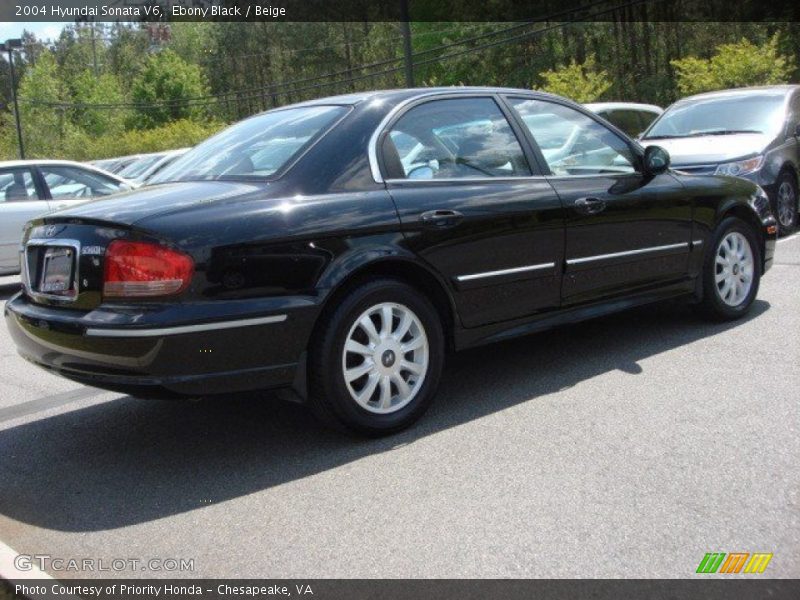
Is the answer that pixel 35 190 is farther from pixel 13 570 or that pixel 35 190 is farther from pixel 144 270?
pixel 13 570

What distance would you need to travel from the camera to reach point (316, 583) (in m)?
2.97

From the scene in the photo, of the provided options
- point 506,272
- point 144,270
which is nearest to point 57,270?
point 144,270

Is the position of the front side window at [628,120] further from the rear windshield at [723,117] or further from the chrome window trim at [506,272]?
the chrome window trim at [506,272]

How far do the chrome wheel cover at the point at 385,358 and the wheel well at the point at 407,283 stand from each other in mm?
142

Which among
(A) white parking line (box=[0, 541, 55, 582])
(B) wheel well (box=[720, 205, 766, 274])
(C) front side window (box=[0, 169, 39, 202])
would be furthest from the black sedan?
(C) front side window (box=[0, 169, 39, 202])

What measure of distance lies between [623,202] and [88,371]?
312 centimetres

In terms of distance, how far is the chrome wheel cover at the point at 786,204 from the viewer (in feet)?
33.1

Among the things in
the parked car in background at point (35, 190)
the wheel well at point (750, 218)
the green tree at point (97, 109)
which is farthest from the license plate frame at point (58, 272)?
the green tree at point (97, 109)

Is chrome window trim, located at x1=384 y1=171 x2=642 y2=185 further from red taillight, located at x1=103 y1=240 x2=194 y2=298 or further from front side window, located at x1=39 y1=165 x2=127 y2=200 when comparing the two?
front side window, located at x1=39 y1=165 x2=127 y2=200

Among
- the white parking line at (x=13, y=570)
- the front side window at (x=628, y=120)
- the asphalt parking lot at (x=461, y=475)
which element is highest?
the front side window at (x=628, y=120)

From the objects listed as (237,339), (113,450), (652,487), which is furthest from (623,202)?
(113,450)

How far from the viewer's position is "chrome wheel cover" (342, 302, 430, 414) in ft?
13.7

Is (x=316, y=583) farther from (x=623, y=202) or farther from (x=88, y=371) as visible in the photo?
(x=623, y=202)

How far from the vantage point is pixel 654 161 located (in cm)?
557
